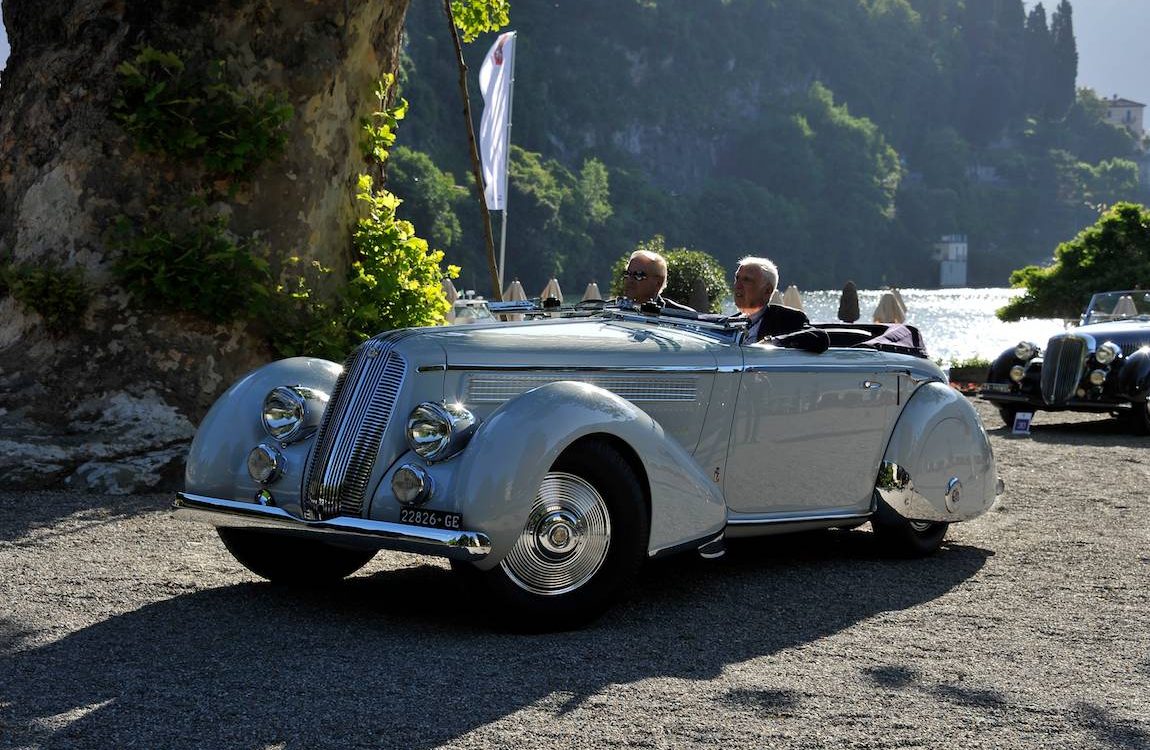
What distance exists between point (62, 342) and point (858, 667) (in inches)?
249

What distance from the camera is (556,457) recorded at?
4.87 metres

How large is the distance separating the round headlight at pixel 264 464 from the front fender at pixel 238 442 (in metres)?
0.05

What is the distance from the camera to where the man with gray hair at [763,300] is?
6.54 metres

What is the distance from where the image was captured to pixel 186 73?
9.10 m

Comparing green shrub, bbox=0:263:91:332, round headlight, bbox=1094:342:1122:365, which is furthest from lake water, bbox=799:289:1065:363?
green shrub, bbox=0:263:91:332

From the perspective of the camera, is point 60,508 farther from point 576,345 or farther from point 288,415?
point 576,345

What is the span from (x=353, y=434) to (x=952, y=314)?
11210cm

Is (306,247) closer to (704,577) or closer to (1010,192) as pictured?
(704,577)

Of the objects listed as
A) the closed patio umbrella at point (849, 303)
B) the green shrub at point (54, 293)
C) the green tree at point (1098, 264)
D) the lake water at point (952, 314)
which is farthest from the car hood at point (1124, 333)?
the lake water at point (952, 314)

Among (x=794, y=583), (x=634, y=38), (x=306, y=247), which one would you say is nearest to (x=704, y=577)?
(x=794, y=583)

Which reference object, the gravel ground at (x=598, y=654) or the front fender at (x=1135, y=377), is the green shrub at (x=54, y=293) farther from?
the front fender at (x=1135, y=377)

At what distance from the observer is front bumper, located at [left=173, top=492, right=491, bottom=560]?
4633 millimetres

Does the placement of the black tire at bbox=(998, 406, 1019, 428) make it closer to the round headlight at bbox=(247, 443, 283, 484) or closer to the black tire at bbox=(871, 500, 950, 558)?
the black tire at bbox=(871, 500, 950, 558)

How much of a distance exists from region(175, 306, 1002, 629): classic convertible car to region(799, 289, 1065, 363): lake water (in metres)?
55.6
